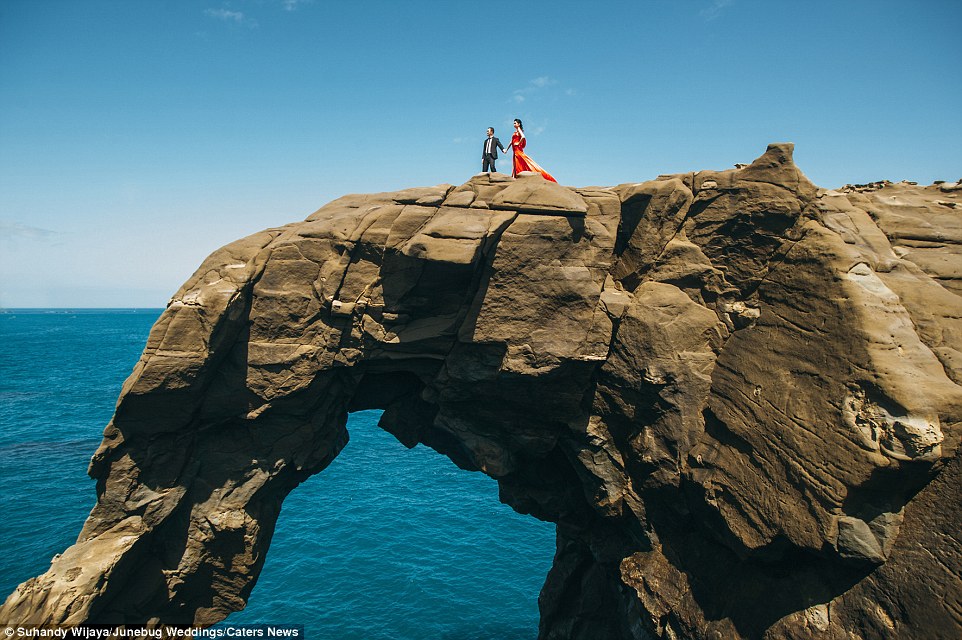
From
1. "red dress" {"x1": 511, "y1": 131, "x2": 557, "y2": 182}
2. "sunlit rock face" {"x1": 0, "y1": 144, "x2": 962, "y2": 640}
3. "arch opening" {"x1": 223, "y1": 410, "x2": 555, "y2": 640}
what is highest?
"red dress" {"x1": 511, "y1": 131, "x2": 557, "y2": 182}

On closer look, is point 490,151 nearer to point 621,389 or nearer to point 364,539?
point 621,389

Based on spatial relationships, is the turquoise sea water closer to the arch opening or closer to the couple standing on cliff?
the arch opening

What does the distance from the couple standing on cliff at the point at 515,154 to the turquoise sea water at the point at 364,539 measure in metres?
24.3

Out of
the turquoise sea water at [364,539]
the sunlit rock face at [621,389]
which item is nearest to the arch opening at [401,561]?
the turquoise sea water at [364,539]

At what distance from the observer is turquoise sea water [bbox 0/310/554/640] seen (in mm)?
28328

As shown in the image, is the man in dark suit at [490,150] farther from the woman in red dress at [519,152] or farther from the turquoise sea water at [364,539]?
the turquoise sea water at [364,539]

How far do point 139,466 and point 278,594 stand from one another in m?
18.2

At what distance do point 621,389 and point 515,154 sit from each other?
10005mm

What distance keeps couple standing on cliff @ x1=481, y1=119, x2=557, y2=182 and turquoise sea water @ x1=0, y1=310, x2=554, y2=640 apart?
956 inches

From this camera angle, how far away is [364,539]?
37.2 m

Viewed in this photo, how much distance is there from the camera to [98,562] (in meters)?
15.0

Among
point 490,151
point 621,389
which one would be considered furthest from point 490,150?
point 621,389

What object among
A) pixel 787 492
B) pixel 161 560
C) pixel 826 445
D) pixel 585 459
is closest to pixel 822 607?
pixel 787 492

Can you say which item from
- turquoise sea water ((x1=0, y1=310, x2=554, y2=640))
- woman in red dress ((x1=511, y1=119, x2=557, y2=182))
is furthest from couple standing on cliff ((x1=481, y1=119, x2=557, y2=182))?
turquoise sea water ((x1=0, y1=310, x2=554, y2=640))
